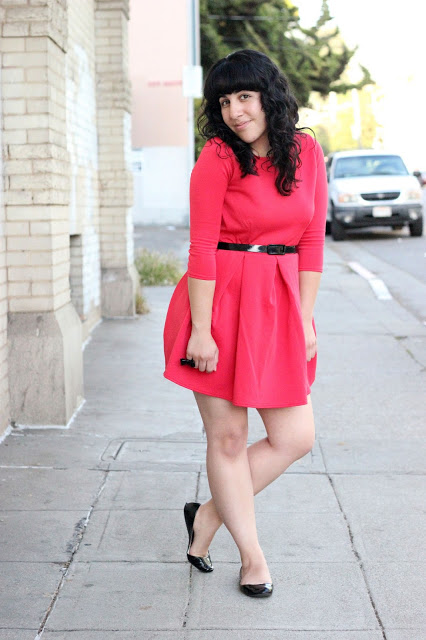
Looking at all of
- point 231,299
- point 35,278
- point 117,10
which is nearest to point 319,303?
point 117,10

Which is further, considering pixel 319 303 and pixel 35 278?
pixel 319 303

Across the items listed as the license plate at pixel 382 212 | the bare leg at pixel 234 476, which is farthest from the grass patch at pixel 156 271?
the bare leg at pixel 234 476

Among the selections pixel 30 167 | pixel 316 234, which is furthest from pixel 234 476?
pixel 30 167

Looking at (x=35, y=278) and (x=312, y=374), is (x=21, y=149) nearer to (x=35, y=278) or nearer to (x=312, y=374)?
(x=35, y=278)

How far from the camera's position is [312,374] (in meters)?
3.68

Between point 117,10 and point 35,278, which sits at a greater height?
point 117,10

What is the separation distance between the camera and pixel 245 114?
3.28 metres

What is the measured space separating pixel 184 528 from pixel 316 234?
155cm

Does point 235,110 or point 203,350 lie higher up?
point 235,110

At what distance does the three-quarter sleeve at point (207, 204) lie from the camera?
324cm

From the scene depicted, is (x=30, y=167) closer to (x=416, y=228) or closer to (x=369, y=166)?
(x=416, y=228)

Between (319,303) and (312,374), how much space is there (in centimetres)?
799

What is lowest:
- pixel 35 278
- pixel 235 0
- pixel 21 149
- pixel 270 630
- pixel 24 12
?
pixel 270 630

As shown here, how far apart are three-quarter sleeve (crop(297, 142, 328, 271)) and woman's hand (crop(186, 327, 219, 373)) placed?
1.56 ft
